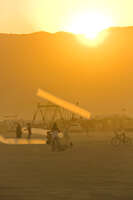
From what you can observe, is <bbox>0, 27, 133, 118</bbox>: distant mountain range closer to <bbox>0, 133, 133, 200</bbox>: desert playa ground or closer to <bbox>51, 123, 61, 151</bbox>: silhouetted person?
<bbox>51, 123, 61, 151</bbox>: silhouetted person

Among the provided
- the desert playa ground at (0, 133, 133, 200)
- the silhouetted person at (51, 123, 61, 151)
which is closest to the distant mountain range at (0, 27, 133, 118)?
the silhouetted person at (51, 123, 61, 151)

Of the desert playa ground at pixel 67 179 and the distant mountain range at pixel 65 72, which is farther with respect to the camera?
the distant mountain range at pixel 65 72

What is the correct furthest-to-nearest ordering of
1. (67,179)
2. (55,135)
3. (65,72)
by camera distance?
(65,72), (55,135), (67,179)

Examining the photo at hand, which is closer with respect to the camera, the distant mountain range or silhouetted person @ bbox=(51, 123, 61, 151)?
silhouetted person @ bbox=(51, 123, 61, 151)

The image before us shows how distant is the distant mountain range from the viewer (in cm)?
15062

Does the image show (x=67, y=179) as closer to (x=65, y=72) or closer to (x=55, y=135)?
(x=55, y=135)

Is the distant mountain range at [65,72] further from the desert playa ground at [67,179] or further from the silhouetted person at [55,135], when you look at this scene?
the desert playa ground at [67,179]

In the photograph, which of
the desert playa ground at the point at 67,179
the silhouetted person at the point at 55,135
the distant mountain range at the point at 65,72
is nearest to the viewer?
the desert playa ground at the point at 67,179

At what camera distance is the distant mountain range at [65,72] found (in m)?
151

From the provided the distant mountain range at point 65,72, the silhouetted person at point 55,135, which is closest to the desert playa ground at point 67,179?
the silhouetted person at point 55,135

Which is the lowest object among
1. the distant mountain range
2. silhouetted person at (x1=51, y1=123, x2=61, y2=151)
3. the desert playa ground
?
the desert playa ground

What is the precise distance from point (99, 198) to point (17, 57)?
570 feet

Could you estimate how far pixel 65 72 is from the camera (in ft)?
548

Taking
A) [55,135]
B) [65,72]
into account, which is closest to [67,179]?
[55,135]
